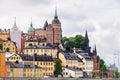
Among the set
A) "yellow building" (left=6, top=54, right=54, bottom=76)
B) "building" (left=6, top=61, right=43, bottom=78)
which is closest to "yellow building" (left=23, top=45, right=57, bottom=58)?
"yellow building" (left=6, top=54, right=54, bottom=76)

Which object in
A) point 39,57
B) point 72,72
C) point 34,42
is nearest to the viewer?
point 39,57

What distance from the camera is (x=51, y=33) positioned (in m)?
174

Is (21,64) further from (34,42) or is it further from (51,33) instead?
(51,33)

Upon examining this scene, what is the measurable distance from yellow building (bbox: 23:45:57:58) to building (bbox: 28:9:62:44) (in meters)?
18.1

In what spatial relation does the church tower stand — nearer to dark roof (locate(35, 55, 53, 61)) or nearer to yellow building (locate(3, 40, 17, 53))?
yellow building (locate(3, 40, 17, 53))

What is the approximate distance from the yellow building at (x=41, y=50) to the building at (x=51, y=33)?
18101 millimetres

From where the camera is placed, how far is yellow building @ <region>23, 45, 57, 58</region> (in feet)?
476

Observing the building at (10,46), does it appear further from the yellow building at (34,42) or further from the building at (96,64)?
the building at (96,64)

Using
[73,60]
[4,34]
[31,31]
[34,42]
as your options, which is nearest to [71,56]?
[73,60]

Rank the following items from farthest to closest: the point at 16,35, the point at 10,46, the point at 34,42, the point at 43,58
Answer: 1. the point at 16,35
2. the point at 34,42
3. the point at 10,46
4. the point at 43,58

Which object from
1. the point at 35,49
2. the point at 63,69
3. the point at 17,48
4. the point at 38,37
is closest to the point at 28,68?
the point at 63,69

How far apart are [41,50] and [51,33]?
88.9 ft

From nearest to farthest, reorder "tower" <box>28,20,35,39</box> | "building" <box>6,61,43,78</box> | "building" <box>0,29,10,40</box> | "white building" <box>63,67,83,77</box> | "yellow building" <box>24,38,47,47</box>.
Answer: "building" <box>6,61,43,78</box> < "white building" <box>63,67,83,77</box> < "yellow building" <box>24,38,47,47</box> < "building" <box>0,29,10,40</box> < "tower" <box>28,20,35,39</box>

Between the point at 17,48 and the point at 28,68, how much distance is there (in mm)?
42311
